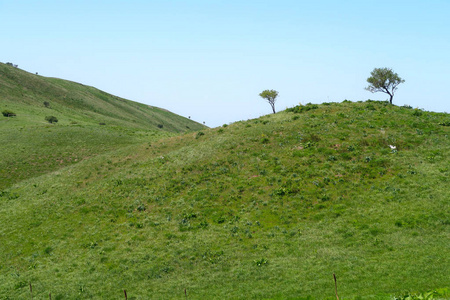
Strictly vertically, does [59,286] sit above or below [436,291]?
below

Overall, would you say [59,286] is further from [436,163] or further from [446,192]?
[436,163]

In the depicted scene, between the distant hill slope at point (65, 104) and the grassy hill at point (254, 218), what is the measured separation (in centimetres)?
6371

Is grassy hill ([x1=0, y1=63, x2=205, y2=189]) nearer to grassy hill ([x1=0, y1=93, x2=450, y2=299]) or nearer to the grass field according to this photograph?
grassy hill ([x1=0, y1=93, x2=450, y2=299])

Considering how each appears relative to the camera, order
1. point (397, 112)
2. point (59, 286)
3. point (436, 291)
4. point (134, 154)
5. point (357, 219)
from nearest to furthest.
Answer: point (436, 291), point (59, 286), point (357, 219), point (397, 112), point (134, 154)

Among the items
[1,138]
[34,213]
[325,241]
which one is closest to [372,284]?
[325,241]

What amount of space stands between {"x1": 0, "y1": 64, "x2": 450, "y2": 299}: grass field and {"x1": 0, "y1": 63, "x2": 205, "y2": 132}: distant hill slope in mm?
62998

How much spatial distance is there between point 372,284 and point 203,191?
21527mm

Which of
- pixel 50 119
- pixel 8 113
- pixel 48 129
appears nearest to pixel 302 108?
pixel 48 129

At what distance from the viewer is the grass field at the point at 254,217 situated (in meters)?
22.0

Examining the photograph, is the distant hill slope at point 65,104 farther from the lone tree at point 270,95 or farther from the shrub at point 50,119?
the lone tree at point 270,95

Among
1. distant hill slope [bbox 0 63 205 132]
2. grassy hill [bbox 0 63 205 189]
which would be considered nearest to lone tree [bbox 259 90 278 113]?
grassy hill [bbox 0 63 205 189]

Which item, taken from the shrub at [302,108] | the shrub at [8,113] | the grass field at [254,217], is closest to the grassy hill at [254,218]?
the grass field at [254,217]

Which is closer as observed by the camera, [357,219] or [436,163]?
[357,219]

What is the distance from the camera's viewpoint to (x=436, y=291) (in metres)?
15.7
